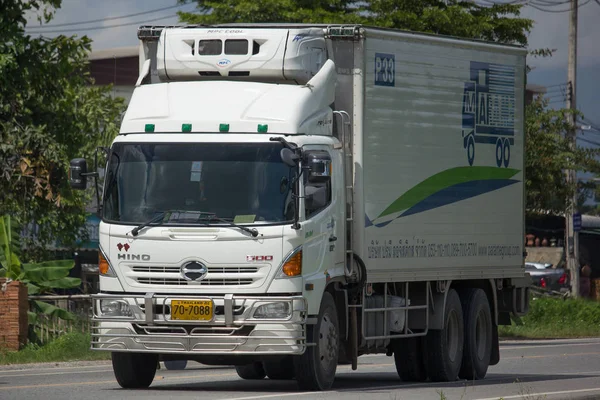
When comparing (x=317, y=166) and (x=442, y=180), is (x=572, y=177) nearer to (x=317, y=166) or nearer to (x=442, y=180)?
(x=442, y=180)

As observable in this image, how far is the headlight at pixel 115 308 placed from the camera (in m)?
13.8

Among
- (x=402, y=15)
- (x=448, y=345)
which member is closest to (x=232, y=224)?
(x=448, y=345)

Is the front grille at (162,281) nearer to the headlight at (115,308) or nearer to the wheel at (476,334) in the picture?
the headlight at (115,308)

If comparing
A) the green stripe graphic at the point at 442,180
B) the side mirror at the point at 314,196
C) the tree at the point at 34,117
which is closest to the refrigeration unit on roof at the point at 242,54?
the side mirror at the point at 314,196

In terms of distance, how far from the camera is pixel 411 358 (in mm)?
17562

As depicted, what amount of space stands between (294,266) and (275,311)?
19.4 inches

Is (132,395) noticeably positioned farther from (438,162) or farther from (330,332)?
(438,162)

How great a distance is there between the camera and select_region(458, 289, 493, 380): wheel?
18.0 m

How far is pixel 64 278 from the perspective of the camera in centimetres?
2486

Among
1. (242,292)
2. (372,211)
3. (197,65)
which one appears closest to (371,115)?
(372,211)

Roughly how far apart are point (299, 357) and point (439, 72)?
189 inches

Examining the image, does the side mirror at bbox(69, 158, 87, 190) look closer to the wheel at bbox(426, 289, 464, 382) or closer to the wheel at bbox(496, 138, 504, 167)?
the wheel at bbox(426, 289, 464, 382)

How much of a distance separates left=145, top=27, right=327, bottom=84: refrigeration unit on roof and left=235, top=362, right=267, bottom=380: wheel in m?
4.48

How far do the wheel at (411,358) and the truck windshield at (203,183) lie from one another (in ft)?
14.8
